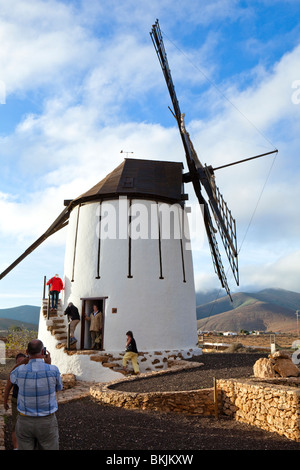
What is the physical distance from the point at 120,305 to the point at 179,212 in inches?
195

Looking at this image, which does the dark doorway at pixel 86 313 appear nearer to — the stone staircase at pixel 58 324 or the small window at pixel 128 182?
the stone staircase at pixel 58 324

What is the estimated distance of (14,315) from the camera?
5699 inches

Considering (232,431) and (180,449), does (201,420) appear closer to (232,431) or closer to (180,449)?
(232,431)

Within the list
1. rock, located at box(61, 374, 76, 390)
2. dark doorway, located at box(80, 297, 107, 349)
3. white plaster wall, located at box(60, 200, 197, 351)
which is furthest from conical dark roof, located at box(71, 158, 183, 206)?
rock, located at box(61, 374, 76, 390)

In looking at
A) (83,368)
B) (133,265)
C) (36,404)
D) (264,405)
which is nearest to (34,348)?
(36,404)

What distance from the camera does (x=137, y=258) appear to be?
49.9ft

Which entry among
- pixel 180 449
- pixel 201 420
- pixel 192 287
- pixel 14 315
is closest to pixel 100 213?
pixel 192 287

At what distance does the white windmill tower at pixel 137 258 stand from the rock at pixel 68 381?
508 mm

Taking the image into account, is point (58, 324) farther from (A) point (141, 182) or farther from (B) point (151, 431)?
(B) point (151, 431)

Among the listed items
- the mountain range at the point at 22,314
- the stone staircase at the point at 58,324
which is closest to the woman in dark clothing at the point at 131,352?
the stone staircase at the point at 58,324

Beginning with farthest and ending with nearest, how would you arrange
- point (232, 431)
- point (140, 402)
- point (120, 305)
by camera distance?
point (120, 305)
point (140, 402)
point (232, 431)

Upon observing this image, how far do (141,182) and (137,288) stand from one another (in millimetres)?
4711

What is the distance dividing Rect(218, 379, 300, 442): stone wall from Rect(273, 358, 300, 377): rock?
2.09 m

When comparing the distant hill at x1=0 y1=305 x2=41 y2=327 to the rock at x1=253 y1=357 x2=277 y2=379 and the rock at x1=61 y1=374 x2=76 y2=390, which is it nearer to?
the rock at x1=61 y1=374 x2=76 y2=390
